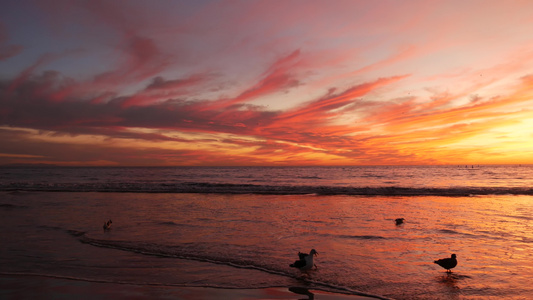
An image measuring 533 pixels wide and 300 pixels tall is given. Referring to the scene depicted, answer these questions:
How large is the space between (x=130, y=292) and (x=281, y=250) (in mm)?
4892

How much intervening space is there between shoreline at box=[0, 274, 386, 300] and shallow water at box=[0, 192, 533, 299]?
318 mm

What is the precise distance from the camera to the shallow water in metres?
7.45

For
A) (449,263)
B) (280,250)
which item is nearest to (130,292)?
(280,250)

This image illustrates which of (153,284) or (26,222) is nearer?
(153,284)

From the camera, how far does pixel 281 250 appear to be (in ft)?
33.5

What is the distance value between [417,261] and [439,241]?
3.06m

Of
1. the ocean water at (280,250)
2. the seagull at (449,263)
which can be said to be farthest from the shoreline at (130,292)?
the seagull at (449,263)

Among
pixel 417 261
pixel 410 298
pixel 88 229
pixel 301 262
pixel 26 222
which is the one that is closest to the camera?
pixel 410 298

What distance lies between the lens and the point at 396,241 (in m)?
11.3

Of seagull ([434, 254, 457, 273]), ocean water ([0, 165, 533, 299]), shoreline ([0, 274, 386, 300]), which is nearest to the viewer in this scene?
shoreline ([0, 274, 386, 300])

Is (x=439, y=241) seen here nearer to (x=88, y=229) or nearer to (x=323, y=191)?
(x=88, y=229)

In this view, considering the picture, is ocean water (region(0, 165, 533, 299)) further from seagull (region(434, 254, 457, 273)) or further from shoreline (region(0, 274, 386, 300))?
shoreline (region(0, 274, 386, 300))

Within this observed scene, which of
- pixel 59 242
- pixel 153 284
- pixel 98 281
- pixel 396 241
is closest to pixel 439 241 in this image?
pixel 396 241

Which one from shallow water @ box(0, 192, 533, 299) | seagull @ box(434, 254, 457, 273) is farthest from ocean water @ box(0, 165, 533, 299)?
seagull @ box(434, 254, 457, 273)
